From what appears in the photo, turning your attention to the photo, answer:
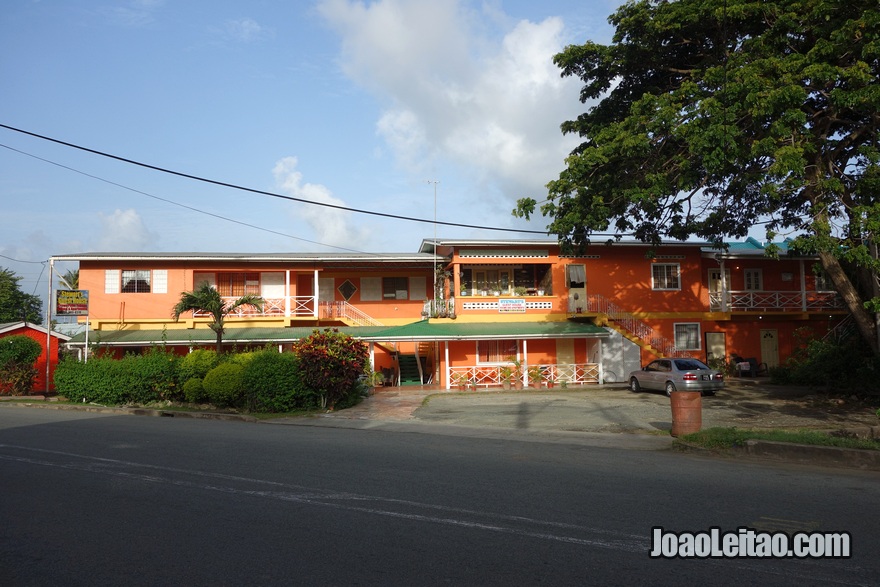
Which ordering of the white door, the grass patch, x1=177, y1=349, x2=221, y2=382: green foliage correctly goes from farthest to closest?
the white door < x1=177, y1=349, x2=221, y2=382: green foliage < the grass patch

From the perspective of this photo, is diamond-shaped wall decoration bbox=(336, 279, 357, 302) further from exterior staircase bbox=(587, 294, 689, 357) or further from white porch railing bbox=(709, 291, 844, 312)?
white porch railing bbox=(709, 291, 844, 312)

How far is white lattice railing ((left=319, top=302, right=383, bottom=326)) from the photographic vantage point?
32.5m

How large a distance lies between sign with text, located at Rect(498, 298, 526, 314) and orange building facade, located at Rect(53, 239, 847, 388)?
0.04 m

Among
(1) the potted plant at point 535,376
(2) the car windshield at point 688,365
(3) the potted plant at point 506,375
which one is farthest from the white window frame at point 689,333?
(3) the potted plant at point 506,375

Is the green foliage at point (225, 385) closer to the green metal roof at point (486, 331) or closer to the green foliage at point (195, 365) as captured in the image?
the green foliage at point (195, 365)

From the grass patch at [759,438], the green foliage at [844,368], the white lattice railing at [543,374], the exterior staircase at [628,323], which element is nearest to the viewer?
the grass patch at [759,438]

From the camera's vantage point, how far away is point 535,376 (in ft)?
94.2

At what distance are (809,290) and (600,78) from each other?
19.7 m

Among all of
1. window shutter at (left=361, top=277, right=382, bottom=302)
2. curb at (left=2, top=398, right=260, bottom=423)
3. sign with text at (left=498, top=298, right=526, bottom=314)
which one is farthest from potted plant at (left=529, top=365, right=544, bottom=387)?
curb at (left=2, top=398, right=260, bottom=423)

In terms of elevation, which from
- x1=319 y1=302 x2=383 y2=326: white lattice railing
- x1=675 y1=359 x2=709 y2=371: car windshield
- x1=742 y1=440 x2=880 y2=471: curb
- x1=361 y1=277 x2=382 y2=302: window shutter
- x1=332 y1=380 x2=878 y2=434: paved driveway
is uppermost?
x1=361 y1=277 x2=382 y2=302: window shutter

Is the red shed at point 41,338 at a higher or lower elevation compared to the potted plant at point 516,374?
higher

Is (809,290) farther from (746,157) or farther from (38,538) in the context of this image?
(38,538)

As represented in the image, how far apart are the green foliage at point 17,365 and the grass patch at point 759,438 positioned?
2886 cm

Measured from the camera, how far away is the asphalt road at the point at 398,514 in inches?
215
